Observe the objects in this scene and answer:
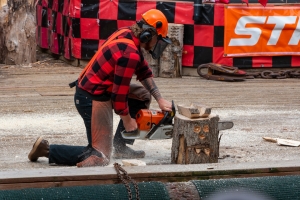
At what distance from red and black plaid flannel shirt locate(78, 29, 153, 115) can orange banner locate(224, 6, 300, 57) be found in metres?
6.00

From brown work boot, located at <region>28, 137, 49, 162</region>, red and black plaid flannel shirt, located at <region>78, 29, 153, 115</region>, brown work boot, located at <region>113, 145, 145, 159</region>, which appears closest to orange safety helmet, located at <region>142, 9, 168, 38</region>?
red and black plaid flannel shirt, located at <region>78, 29, 153, 115</region>

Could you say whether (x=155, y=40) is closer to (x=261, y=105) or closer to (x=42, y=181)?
(x=42, y=181)

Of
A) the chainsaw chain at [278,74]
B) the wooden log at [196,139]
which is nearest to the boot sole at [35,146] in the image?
the wooden log at [196,139]

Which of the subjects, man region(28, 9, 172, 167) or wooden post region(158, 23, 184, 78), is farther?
wooden post region(158, 23, 184, 78)

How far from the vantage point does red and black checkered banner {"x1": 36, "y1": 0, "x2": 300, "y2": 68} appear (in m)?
11.8

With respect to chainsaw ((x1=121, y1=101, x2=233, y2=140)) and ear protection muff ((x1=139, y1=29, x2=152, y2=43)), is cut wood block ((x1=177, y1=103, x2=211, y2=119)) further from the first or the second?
ear protection muff ((x1=139, y1=29, x2=152, y2=43))

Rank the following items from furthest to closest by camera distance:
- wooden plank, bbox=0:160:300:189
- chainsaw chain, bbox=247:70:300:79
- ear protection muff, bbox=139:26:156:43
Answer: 1. chainsaw chain, bbox=247:70:300:79
2. ear protection muff, bbox=139:26:156:43
3. wooden plank, bbox=0:160:300:189

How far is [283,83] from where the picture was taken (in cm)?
1159

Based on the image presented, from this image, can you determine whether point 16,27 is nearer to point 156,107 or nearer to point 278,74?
point 156,107

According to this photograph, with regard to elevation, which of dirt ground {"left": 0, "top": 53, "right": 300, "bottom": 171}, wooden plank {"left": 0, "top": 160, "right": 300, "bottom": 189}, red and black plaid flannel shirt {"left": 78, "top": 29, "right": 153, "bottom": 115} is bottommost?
dirt ground {"left": 0, "top": 53, "right": 300, "bottom": 171}

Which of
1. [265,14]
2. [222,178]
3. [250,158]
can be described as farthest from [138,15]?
[222,178]

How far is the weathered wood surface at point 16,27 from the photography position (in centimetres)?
1255

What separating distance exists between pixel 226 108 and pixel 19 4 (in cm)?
500

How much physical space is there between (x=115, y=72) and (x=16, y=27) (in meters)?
7.29
